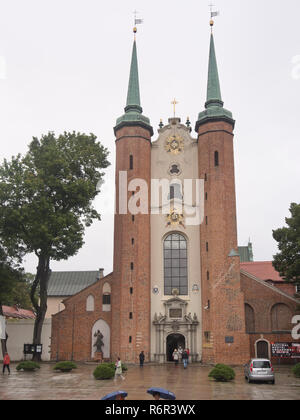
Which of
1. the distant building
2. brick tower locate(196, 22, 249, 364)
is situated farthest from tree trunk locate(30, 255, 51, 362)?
the distant building

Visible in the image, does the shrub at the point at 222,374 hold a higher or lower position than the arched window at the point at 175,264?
lower

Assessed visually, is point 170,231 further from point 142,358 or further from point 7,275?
point 7,275

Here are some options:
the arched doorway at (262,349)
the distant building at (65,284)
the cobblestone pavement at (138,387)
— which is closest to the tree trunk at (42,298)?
the cobblestone pavement at (138,387)

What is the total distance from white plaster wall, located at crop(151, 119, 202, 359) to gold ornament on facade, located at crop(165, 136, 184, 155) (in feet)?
0.97

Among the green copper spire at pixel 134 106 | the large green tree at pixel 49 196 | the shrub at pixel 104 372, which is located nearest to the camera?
the shrub at pixel 104 372

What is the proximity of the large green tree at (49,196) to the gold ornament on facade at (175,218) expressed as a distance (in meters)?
7.22

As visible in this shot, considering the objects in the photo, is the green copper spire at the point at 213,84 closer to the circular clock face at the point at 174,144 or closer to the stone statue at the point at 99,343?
the circular clock face at the point at 174,144

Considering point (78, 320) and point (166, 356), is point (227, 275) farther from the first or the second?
point (78, 320)

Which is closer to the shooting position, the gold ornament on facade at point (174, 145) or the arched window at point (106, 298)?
the arched window at point (106, 298)

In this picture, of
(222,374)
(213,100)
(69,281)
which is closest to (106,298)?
(222,374)

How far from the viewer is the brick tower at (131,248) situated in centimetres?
3759

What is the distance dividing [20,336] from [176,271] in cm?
1567

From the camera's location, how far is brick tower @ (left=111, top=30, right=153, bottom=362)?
123ft

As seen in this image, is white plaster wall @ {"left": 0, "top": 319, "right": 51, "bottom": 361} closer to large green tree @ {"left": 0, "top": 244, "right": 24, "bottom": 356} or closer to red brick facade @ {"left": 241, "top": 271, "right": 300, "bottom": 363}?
large green tree @ {"left": 0, "top": 244, "right": 24, "bottom": 356}
